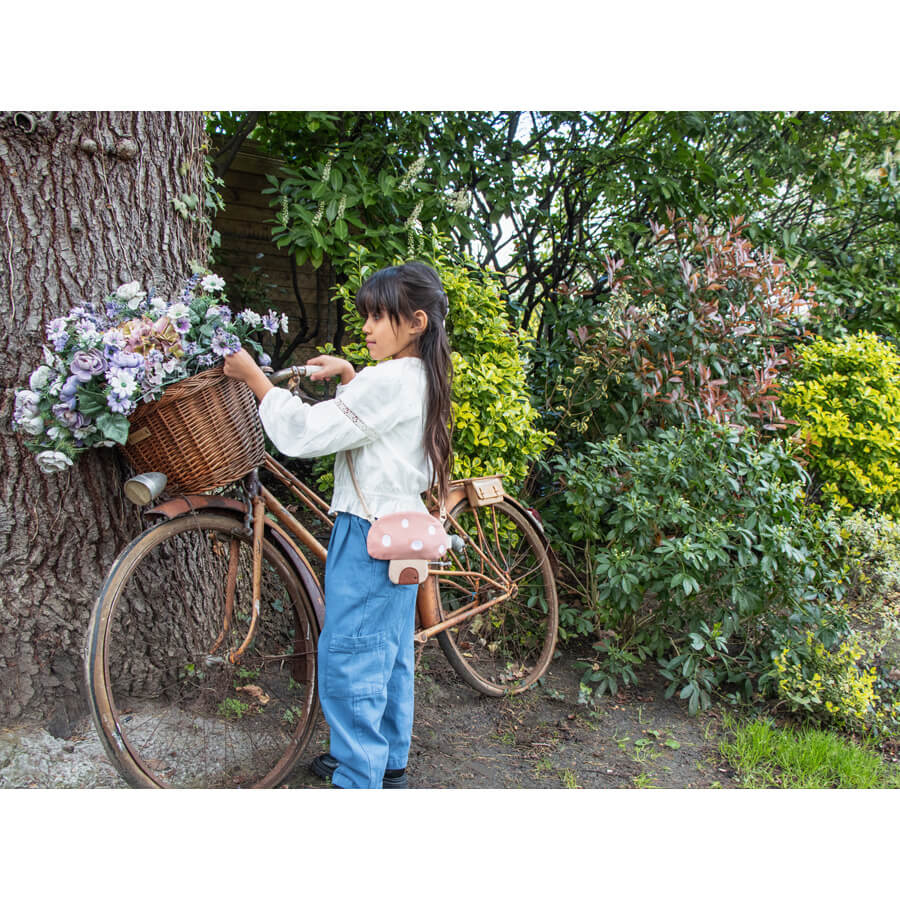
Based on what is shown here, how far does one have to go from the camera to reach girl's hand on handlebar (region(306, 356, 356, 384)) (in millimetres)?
2129

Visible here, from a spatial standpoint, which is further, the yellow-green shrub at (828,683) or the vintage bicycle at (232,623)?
the yellow-green shrub at (828,683)

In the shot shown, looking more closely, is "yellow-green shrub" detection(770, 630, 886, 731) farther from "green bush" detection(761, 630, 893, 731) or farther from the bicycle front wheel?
the bicycle front wheel

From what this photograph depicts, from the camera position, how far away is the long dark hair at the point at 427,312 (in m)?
2.00

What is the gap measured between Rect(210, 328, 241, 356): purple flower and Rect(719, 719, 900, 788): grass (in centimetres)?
224

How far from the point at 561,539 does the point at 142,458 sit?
2.07 meters

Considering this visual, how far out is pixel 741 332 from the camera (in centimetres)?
330

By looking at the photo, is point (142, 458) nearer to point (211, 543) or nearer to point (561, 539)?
point (211, 543)

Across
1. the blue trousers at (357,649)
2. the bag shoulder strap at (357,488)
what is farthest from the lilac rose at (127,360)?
the blue trousers at (357,649)

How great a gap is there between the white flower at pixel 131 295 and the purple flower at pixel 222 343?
296 mm

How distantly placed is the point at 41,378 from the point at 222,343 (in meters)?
0.46

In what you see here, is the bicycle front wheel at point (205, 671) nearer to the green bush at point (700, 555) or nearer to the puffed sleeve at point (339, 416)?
the puffed sleeve at point (339, 416)

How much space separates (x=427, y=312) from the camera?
2027 millimetres

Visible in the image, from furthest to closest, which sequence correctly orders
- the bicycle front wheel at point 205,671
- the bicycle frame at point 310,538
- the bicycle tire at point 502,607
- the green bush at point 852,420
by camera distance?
1. the green bush at point 852,420
2. the bicycle tire at point 502,607
3. the bicycle front wheel at point 205,671
4. the bicycle frame at point 310,538

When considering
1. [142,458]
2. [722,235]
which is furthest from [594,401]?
[142,458]
